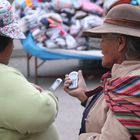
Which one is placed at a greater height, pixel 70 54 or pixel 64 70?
pixel 70 54

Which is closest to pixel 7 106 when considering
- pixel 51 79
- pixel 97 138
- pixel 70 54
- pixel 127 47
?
pixel 97 138

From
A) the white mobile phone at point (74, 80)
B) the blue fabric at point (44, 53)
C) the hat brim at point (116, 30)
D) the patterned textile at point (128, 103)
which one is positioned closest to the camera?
the patterned textile at point (128, 103)

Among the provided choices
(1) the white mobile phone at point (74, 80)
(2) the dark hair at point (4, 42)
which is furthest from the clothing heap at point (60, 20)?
(2) the dark hair at point (4, 42)

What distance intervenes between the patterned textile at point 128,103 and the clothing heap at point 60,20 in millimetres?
5860

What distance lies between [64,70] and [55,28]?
1260 mm

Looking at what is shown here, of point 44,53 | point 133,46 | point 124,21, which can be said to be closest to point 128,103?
point 133,46

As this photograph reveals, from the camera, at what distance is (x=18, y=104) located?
2.23 meters

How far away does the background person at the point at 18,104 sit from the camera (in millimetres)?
2229

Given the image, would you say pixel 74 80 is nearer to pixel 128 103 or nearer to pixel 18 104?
pixel 18 104

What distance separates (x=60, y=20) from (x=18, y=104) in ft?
19.9

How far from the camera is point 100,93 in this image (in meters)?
2.49

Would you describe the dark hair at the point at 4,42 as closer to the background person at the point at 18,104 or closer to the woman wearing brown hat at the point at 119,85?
the background person at the point at 18,104

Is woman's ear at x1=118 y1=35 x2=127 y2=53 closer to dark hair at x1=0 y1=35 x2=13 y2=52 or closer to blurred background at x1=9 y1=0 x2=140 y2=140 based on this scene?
dark hair at x1=0 y1=35 x2=13 y2=52

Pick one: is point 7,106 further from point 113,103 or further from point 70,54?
point 70,54
